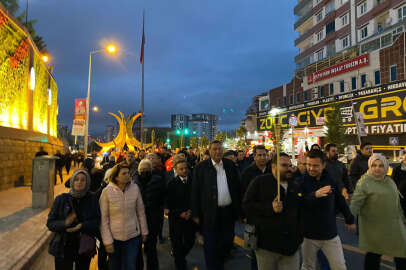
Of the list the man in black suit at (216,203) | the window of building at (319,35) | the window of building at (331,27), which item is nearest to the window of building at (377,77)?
the window of building at (331,27)

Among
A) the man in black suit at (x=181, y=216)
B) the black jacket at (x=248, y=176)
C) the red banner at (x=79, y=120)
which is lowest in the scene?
the man in black suit at (x=181, y=216)

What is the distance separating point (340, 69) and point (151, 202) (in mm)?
33160

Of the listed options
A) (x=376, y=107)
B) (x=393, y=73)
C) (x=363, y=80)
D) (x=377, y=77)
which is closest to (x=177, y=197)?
(x=376, y=107)

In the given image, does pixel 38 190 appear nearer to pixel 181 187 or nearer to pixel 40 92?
pixel 181 187

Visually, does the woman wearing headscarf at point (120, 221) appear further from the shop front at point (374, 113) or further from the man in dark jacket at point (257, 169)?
the shop front at point (374, 113)

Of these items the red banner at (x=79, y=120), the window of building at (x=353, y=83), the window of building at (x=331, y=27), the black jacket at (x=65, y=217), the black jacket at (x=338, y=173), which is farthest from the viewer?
the window of building at (x=331, y=27)

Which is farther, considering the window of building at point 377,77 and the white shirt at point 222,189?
the window of building at point 377,77

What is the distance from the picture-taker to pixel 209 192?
12.7ft

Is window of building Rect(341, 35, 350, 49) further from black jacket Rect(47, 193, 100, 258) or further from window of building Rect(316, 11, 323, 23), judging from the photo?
black jacket Rect(47, 193, 100, 258)

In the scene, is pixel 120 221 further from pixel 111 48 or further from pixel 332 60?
pixel 332 60

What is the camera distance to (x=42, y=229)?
6258 millimetres

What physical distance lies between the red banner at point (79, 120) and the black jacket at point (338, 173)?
1153 centimetres

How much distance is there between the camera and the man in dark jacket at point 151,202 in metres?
4.01

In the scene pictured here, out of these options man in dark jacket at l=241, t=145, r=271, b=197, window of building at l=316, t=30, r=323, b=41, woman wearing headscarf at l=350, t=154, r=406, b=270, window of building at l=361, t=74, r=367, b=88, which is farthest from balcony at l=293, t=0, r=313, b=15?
woman wearing headscarf at l=350, t=154, r=406, b=270
